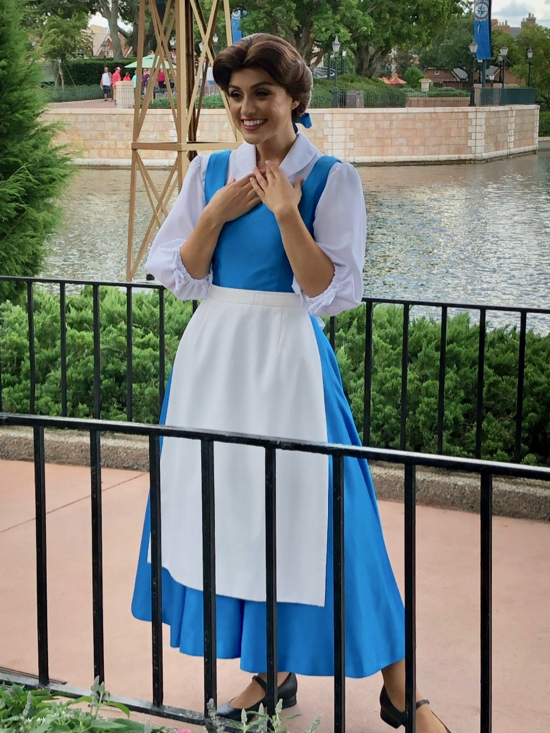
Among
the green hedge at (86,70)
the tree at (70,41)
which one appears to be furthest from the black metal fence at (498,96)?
the green hedge at (86,70)

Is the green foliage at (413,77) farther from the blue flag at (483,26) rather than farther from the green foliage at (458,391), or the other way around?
the green foliage at (458,391)

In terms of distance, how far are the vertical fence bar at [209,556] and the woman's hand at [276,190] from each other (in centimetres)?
47

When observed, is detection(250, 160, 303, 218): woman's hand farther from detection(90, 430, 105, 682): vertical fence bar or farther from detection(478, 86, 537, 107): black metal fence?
detection(478, 86, 537, 107): black metal fence

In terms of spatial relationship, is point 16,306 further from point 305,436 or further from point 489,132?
point 489,132

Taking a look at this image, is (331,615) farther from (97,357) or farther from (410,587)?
(97,357)

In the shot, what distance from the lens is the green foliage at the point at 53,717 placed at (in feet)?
4.98

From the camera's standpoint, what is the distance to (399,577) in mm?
2727

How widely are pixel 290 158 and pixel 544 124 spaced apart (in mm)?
30607

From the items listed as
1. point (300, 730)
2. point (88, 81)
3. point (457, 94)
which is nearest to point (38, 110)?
point (300, 730)

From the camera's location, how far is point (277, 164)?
1897mm

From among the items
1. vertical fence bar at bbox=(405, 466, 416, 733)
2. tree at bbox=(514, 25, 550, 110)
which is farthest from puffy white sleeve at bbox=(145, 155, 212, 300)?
tree at bbox=(514, 25, 550, 110)

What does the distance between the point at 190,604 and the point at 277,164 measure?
0.85 meters

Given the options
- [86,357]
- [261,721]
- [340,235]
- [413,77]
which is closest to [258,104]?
[340,235]

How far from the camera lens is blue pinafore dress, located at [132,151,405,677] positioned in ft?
6.04
